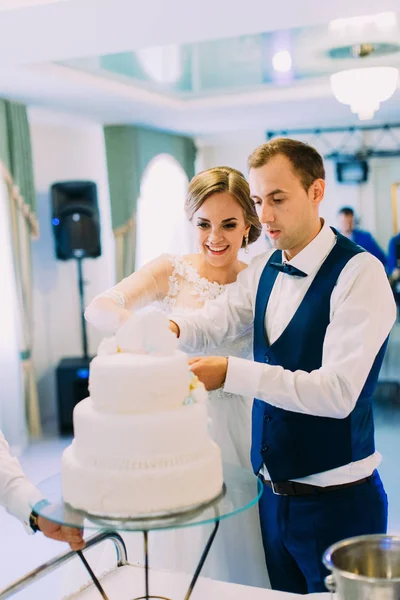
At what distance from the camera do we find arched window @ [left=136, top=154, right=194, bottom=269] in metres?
8.29

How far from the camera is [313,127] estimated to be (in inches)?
371

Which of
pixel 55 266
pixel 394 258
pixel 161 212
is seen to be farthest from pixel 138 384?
pixel 394 258

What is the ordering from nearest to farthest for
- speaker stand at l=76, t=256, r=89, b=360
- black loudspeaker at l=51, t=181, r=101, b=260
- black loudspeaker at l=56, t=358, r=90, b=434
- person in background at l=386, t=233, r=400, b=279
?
black loudspeaker at l=56, t=358, r=90, b=434
black loudspeaker at l=51, t=181, r=101, b=260
speaker stand at l=76, t=256, r=89, b=360
person in background at l=386, t=233, r=400, b=279

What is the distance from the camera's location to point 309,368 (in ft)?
6.86

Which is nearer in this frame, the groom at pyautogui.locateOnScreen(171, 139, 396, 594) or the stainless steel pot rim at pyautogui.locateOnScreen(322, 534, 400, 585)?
the stainless steel pot rim at pyautogui.locateOnScreen(322, 534, 400, 585)

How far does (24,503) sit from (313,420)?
31.3 inches

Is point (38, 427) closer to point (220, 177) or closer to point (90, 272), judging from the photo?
point (90, 272)

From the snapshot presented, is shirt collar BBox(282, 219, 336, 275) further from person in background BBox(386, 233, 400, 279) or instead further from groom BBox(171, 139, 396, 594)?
person in background BBox(386, 233, 400, 279)

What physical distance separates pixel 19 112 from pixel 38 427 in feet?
8.61

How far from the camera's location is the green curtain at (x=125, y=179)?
24.8ft

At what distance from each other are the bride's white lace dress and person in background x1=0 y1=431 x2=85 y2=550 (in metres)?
0.89

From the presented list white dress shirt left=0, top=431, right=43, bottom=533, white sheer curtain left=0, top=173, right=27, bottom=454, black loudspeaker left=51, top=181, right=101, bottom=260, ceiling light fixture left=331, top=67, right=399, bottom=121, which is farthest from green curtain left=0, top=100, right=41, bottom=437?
white dress shirt left=0, top=431, right=43, bottom=533

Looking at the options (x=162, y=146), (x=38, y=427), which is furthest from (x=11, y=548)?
(x=162, y=146)

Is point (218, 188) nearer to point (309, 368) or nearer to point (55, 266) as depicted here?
point (309, 368)
